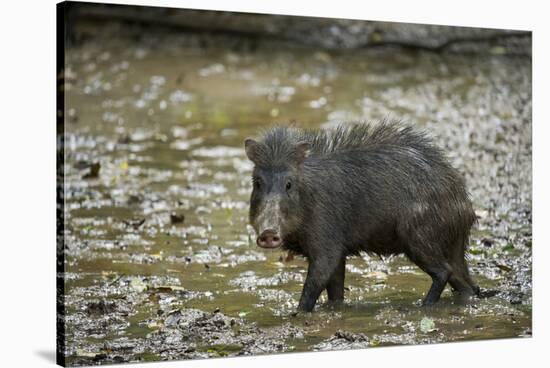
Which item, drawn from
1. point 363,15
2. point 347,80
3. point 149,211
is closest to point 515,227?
point 363,15

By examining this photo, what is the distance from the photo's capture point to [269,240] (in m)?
8.09

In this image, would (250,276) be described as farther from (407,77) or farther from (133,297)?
(407,77)

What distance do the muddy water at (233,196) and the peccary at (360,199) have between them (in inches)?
15.3

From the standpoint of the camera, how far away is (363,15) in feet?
32.1

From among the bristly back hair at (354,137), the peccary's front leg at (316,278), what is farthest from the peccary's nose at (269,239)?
the bristly back hair at (354,137)

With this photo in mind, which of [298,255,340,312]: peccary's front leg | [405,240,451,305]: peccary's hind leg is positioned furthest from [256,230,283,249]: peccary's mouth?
[405,240,451,305]: peccary's hind leg

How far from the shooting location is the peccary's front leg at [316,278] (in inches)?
339

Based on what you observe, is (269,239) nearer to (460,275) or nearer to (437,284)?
(437,284)

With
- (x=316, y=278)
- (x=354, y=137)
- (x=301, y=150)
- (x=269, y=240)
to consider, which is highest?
(x=354, y=137)

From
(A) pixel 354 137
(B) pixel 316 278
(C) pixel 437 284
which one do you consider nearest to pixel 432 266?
(C) pixel 437 284

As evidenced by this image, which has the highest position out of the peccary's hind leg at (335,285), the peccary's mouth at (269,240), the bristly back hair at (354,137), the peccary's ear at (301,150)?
the bristly back hair at (354,137)

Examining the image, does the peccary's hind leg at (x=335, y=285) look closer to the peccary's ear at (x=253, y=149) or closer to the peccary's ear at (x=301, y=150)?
the peccary's ear at (x=301, y=150)

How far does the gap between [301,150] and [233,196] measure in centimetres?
366

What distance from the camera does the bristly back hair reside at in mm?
8867
